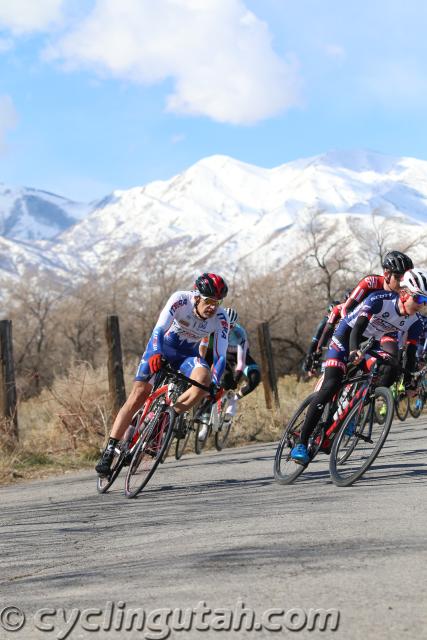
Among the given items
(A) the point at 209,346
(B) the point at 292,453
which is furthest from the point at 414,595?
(A) the point at 209,346

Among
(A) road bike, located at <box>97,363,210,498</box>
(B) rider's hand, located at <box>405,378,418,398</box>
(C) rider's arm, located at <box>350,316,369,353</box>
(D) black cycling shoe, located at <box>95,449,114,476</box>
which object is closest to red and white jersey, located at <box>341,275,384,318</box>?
(C) rider's arm, located at <box>350,316,369,353</box>

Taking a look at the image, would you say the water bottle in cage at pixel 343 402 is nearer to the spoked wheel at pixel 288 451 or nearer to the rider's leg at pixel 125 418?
the spoked wheel at pixel 288 451

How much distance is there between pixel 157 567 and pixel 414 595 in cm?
152

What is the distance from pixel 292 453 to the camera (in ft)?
26.4

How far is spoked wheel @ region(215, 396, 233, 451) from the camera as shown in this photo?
42.7ft

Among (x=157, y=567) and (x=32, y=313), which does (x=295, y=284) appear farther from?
(x=157, y=567)

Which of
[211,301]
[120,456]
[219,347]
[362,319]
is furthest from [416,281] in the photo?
[120,456]

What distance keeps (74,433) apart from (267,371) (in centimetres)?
500

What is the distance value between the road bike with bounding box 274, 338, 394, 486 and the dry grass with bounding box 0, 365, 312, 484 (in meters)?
4.98

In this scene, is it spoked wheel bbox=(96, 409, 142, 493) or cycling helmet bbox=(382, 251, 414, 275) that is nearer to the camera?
spoked wheel bbox=(96, 409, 142, 493)

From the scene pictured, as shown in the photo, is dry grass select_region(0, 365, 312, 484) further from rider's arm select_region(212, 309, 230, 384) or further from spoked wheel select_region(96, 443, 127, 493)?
rider's arm select_region(212, 309, 230, 384)

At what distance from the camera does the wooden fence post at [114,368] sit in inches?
554

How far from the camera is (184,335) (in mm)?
9906

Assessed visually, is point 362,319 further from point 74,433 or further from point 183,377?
point 74,433
